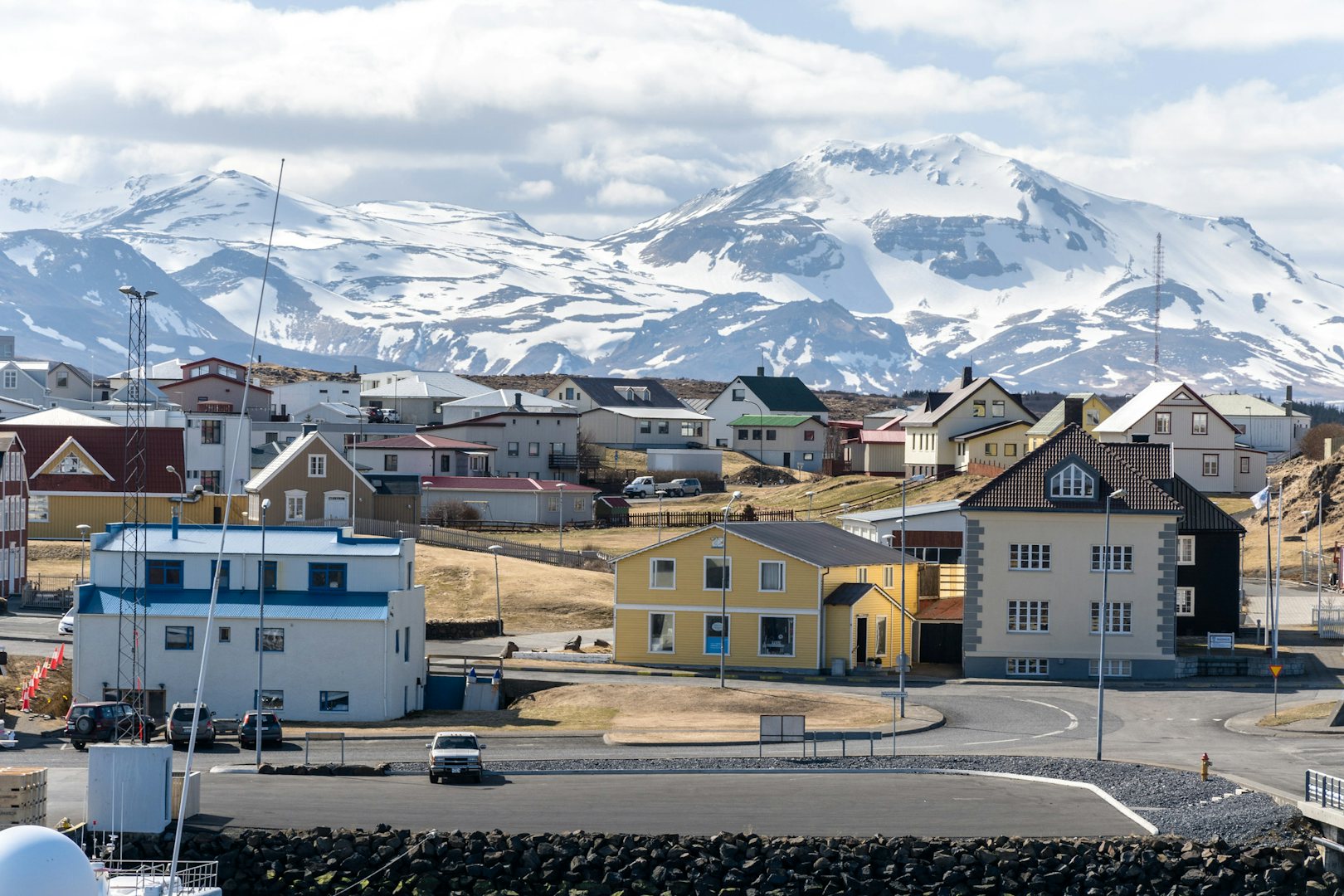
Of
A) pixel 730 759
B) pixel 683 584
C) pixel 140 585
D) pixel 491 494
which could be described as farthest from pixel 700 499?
pixel 730 759

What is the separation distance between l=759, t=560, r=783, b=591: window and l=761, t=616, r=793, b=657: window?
48.5 inches

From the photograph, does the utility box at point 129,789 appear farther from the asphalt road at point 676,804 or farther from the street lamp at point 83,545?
the street lamp at point 83,545

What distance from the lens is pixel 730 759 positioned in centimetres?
5300

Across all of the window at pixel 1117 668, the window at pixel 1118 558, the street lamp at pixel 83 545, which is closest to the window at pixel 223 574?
the street lamp at pixel 83 545

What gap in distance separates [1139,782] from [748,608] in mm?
24759

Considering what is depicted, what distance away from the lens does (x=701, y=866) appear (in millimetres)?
44094

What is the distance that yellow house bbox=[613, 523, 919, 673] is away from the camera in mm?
72562

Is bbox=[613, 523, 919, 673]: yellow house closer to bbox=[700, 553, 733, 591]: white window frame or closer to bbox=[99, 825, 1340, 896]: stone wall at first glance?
bbox=[700, 553, 733, 591]: white window frame

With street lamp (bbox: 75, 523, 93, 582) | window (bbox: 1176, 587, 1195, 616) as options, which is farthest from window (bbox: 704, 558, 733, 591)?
street lamp (bbox: 75, 523, 93, 582)

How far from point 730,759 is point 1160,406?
78.7 metres

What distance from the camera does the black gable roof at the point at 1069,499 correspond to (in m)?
70.8

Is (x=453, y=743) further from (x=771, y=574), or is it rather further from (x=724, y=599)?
(x=771, y=574)

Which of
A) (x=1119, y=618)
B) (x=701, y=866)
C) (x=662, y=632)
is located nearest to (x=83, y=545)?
(x=662, y=632)

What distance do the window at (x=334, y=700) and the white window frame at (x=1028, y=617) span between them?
82.6 ft
